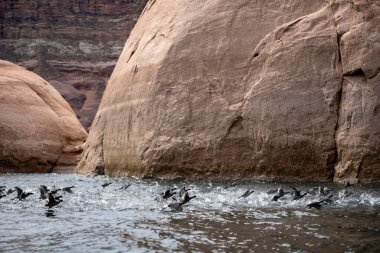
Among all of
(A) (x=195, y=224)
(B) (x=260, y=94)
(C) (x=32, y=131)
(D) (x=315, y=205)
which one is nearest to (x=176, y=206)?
(A) (x=195, y=224)

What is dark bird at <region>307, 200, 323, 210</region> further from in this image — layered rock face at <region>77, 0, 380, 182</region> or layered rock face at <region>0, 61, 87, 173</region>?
layered rock face at <region>0, 61, 87, 173</region>

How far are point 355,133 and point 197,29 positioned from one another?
24.5 ft

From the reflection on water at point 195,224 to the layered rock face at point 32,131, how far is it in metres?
19.2

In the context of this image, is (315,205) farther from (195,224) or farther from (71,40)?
(71,40)

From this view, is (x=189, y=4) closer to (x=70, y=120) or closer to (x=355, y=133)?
(x=355, y=133)

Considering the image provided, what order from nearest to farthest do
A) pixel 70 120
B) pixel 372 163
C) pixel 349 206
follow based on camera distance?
pixel 349 206
pixel 372 163
pixel 70 120

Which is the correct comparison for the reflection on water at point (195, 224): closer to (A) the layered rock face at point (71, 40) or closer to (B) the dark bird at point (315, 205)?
(B) the dark bird at point (315, 205)

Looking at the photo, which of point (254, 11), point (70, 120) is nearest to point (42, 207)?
point (254, 11)

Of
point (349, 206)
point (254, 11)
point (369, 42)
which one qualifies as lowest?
point (349, 206)

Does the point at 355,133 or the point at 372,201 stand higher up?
the point at 355,133

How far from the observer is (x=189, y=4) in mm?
25766

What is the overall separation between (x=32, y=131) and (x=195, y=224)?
26.5 meters

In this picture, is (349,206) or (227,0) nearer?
(349,206)

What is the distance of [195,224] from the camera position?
12.4m
